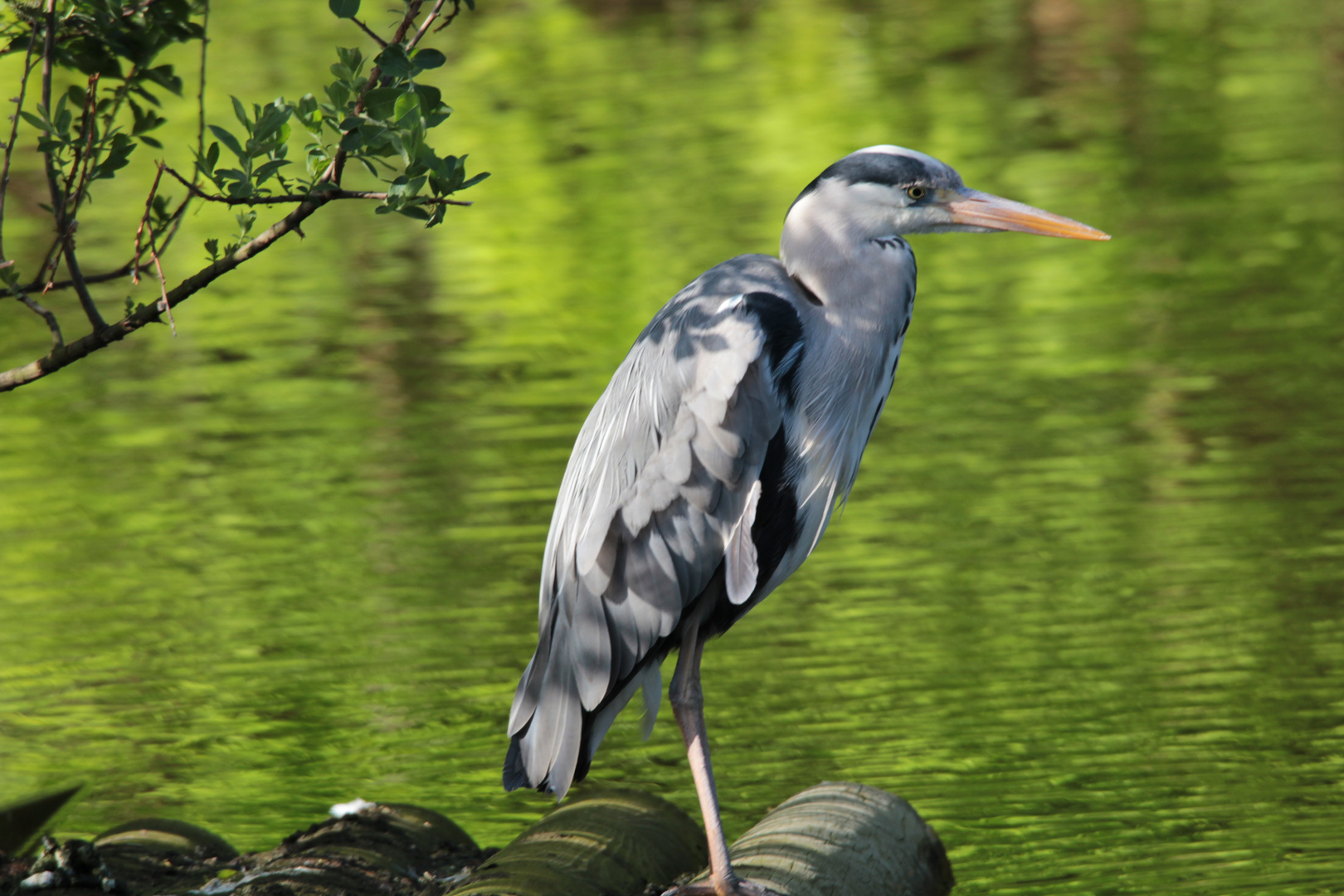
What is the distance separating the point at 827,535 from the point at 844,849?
13.8ft

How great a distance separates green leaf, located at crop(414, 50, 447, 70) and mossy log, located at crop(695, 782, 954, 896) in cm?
229

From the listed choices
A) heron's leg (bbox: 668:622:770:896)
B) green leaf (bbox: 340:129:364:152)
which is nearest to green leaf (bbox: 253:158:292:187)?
green leaf (bbox: 340:129:364:152)

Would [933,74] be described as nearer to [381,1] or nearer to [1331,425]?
[381,1]

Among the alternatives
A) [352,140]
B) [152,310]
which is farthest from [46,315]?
[352,140]

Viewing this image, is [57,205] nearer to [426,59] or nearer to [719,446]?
[426,59]

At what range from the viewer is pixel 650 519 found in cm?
461

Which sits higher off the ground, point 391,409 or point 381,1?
point 381,1

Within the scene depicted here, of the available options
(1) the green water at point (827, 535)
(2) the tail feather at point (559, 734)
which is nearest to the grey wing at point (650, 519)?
(2) the tail feather at point (559, 734)

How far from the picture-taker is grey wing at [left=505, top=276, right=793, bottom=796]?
4547 millimetres

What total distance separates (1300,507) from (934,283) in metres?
5.15

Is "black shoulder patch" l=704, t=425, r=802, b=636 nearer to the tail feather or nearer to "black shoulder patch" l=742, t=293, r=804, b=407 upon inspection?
"black shoulder patch" l=742, t=293, r=804, b=407

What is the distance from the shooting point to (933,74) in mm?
20859

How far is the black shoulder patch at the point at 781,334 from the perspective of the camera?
4551mm

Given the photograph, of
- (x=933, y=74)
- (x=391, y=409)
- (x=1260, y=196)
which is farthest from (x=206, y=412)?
(x=933, y=74)
